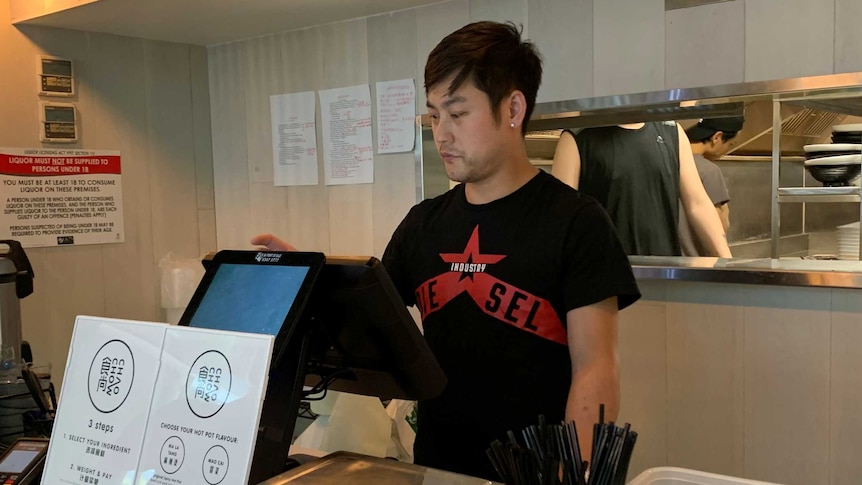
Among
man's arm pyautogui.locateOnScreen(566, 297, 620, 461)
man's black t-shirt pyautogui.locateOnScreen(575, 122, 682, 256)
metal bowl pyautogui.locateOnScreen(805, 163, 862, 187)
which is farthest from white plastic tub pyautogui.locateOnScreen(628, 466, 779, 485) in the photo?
man's black t-shirt pyautogui.locateOnScreen(575, 122, 682, 256)

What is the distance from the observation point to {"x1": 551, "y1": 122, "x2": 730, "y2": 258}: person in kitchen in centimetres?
215

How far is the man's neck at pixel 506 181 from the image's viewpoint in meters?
1.40

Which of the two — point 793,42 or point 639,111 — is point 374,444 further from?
point 793,42

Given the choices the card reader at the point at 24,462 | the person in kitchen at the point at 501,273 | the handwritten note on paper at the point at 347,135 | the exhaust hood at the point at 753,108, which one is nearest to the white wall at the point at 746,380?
the exhaust hood at the point at 753,108

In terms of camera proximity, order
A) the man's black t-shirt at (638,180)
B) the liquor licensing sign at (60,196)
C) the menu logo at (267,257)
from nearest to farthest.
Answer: the menu logo at (267,257)
the man's black t-shirt at (638,180)
the liquor licensing sign at (60,196)

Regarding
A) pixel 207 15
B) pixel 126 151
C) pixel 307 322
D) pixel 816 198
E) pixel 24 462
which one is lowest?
pixel 24 462

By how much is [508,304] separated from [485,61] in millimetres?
431

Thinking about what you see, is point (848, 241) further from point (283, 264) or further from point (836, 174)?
point (283, 264)

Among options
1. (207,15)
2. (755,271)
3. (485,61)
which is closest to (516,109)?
(485,61)

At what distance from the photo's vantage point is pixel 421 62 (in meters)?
2.63

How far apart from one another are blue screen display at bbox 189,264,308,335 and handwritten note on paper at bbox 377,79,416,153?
5.41 feet

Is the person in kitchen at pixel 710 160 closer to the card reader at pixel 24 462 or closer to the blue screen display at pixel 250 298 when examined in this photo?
the blue screen display at pixel 250 298

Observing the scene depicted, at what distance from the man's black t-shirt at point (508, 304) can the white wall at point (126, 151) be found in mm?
1985

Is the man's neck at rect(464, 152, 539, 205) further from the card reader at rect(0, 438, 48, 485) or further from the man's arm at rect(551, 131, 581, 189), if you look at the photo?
the man's arm at rect(551, 131, 581, 189)
